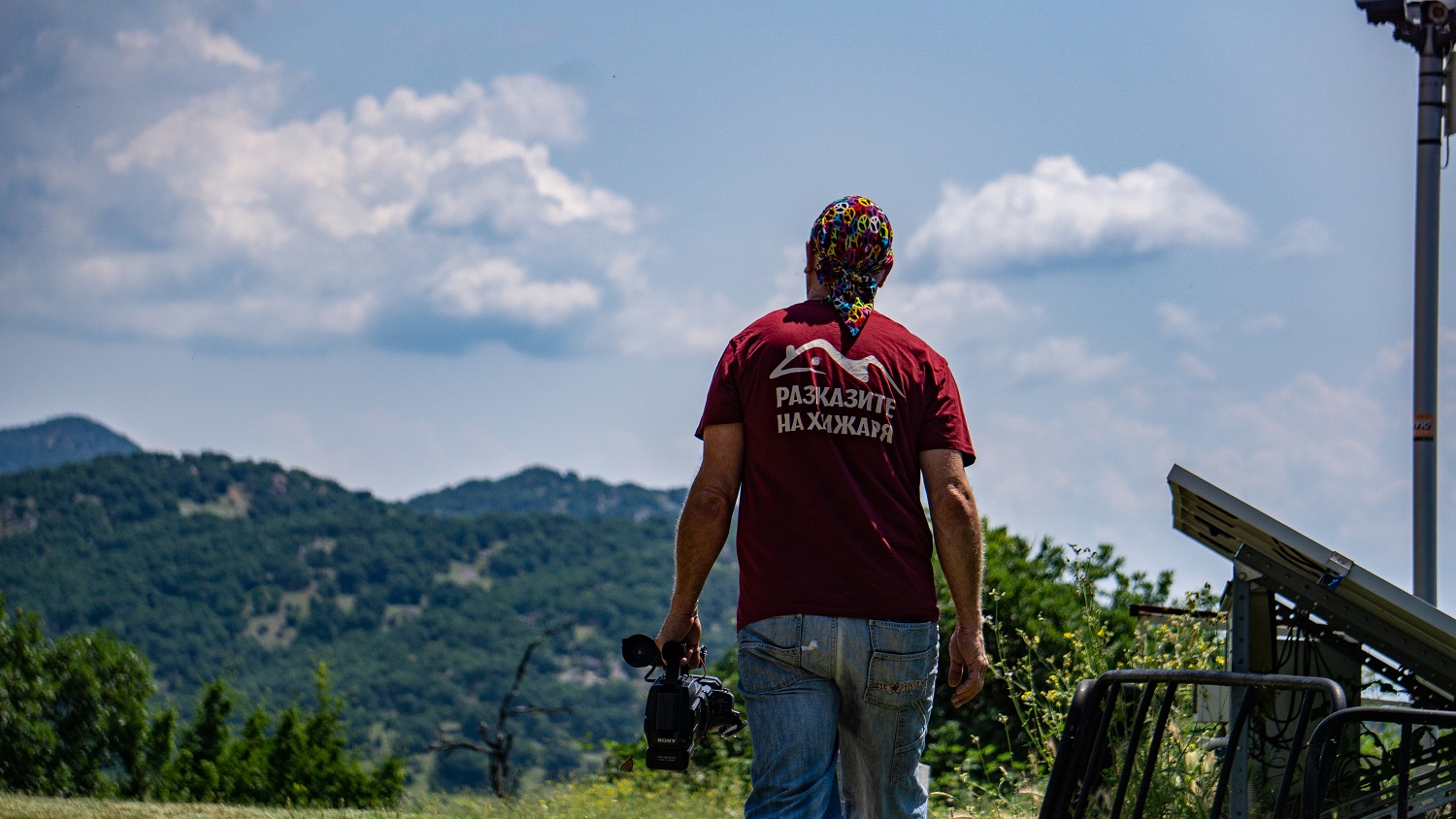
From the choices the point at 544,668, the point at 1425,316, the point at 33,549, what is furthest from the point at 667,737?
the point at 33,549

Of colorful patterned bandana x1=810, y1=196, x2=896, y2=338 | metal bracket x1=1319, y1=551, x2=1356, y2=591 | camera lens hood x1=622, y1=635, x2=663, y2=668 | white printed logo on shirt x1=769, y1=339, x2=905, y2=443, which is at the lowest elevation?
camera lens hood x1=622, y1=635, x2=663, y2=668

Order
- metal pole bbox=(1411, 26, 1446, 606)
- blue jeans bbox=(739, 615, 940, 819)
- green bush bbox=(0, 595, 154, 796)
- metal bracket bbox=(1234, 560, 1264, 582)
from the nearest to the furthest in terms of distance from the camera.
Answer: blue jeans bbox=(739, 615, 940, 819)
metal bracket bbox=(1234, 560, 1264, 582)
metal pole bbox=(1411, 26, 1446, 606)
green bush bbox=(0, 595, 154, 796)

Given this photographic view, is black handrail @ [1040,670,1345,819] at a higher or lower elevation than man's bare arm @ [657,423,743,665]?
lower

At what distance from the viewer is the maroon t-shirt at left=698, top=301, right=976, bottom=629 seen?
12.6 ft

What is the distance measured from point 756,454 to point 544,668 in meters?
116

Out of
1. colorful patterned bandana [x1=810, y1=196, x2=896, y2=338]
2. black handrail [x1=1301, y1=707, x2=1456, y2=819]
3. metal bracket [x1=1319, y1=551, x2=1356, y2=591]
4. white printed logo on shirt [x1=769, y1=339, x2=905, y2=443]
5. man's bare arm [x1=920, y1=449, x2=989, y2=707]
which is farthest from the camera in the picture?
metal bracket [x1=1319, y1=551, x2=1356, y2=591]

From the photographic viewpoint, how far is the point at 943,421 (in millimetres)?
4125

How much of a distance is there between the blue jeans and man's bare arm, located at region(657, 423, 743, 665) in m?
0.23

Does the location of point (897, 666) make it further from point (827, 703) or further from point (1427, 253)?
point (1427, 253)

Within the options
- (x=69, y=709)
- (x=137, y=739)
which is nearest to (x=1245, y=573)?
(x=137, y=739)

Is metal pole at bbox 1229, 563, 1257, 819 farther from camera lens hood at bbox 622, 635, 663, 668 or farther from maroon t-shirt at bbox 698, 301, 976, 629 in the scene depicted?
camera lens hood at bbox 622, 635, 663, 668

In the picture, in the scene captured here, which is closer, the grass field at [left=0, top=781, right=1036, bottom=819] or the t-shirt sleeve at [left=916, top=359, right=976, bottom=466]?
the t-shirt sleeve at [left=916, top=359, right=976, bottom=466]

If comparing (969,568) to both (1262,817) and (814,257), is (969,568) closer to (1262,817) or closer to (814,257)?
(814,257)

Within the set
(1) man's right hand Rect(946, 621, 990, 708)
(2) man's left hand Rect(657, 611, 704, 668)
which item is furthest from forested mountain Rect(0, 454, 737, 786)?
(1) man's right hand Rect(946, 621, 990, 708)
